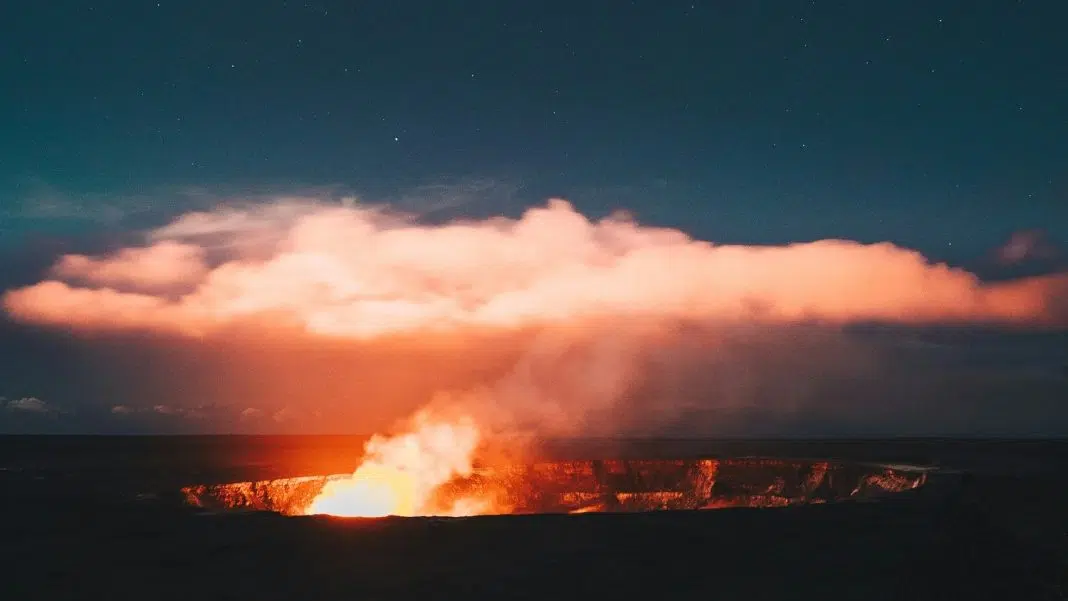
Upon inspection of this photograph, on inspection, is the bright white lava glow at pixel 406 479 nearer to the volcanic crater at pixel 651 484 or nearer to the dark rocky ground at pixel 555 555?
the volcanic crater at pixel 651 484

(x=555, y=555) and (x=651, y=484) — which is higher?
(x=555, y=555)

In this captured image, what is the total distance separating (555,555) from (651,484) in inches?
1228

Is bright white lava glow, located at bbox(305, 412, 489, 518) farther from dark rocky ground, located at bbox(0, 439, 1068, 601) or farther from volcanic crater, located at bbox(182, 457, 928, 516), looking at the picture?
dark rocky ground, located at bbox(0, 439, 1068, 601)

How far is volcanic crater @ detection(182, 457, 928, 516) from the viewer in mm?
47469

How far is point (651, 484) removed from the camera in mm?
52656

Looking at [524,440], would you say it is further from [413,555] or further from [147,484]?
[413,555]

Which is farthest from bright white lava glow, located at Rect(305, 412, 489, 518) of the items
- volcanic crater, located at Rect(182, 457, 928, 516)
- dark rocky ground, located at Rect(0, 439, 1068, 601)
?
dark rocky ground, located at Rect(0, 439, 1068, 601)

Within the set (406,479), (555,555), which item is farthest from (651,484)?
(555,555)

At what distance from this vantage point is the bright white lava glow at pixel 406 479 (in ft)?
151

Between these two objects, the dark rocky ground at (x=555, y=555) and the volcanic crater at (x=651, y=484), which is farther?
the volcanic crater at (x=651, y=484)

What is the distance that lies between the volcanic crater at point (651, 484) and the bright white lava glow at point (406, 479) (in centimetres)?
59

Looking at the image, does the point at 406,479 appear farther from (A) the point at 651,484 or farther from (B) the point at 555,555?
(B) the point at 555,555

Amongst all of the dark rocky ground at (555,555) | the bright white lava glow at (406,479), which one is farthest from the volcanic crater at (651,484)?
the dark rocky ground at (555,555)

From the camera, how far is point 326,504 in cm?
4553
